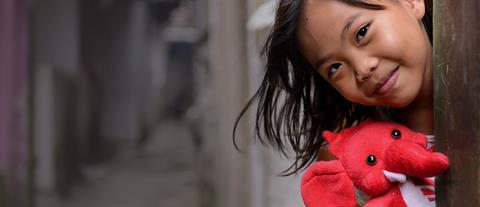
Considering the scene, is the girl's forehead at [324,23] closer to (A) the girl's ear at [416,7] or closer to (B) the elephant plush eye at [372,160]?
(A) the girl's ear at [416,7]

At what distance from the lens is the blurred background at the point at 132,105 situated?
3.90m

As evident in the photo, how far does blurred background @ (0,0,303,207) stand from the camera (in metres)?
3.90

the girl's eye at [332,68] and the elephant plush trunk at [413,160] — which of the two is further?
the girl's eye at [332,68]

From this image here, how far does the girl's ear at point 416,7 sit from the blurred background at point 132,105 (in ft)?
3.48


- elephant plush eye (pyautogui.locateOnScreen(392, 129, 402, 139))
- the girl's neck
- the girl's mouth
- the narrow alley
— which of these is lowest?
the narrow alley

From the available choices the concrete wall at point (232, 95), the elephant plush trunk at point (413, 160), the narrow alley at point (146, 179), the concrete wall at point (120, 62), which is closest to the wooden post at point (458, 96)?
the elephant plush trunk at point (413, 160)

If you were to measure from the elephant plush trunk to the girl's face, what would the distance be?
106mm

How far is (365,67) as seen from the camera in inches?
51.4

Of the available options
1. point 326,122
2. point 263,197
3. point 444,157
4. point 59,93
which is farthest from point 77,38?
point 444,157

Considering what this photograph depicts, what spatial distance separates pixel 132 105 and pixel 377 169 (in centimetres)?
967

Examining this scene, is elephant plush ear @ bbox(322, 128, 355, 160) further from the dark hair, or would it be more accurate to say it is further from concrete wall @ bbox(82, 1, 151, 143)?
concrete wall @ bbox(82, 1, 151, 143)

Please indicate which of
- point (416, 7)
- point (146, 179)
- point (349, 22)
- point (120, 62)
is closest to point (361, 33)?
point (349, 22)

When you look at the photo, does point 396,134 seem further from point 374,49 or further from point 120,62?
point 120,62

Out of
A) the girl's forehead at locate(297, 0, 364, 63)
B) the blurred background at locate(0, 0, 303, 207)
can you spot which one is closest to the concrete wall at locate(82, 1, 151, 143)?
the blurred background at locate(0, 0, 303, 207)
